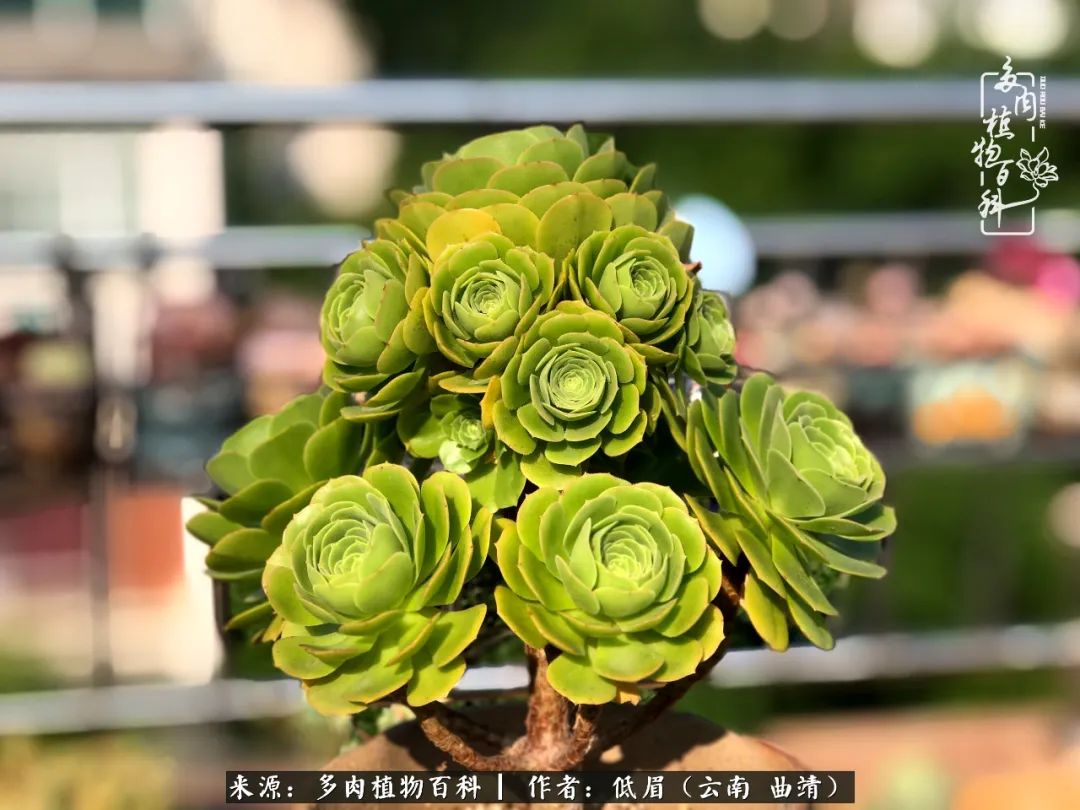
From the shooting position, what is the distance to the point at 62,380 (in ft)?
3.89

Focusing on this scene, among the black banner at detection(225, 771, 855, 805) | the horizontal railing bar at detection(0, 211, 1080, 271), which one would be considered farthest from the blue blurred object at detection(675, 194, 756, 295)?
the black banner at detection(225, 771, 855, 805)

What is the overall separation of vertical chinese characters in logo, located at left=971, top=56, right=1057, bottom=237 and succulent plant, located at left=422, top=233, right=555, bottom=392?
111cm

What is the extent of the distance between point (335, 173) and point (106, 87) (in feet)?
4.15

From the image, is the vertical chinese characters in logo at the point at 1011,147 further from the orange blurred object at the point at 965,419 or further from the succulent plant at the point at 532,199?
the succulent plant at the point at 532,199

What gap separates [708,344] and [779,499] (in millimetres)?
51

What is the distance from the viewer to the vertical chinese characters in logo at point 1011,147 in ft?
4.50

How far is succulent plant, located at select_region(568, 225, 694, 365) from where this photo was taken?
0.30 meters

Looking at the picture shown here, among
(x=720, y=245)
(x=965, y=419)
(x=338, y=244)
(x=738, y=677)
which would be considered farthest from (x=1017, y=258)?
(x=338, y=244)

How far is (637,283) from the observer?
308 mm

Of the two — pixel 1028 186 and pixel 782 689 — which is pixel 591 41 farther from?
pixel 782 689

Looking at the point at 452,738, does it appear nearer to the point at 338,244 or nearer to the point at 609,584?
the point at 609,584

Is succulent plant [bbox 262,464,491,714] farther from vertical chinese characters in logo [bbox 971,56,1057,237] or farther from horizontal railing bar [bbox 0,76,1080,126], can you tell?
vertical chinese characters in logo [bbox 971,56,1057,237]

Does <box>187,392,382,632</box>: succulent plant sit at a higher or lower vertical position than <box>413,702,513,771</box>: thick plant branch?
higher

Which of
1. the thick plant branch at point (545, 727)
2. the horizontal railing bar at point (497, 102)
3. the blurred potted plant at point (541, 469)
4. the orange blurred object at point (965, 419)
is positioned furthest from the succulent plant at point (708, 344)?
the orange blurred object at point (965, 419)
